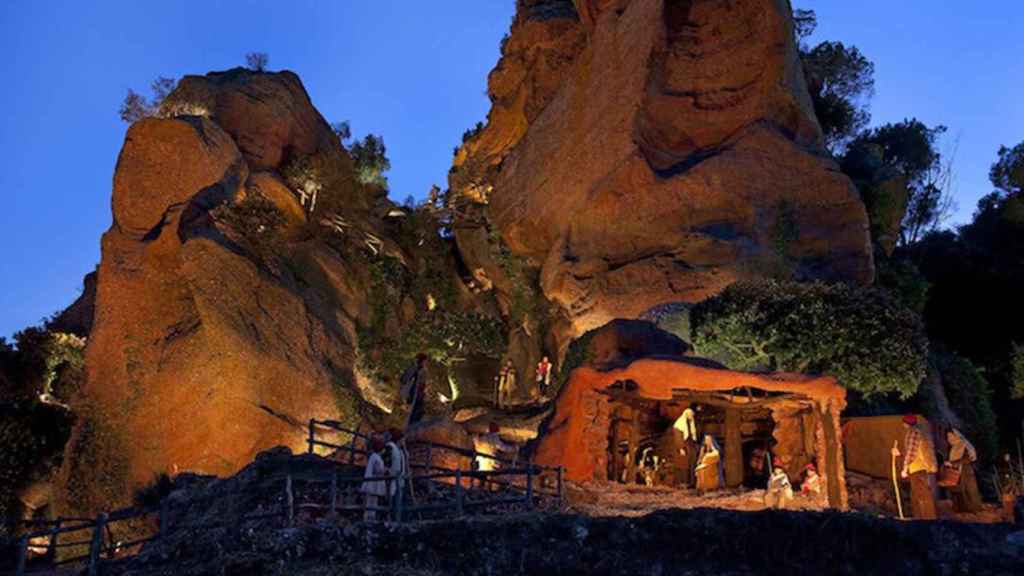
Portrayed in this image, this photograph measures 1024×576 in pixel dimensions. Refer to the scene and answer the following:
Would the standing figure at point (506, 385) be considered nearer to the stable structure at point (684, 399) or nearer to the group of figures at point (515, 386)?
the group of figures at point (515, 386)

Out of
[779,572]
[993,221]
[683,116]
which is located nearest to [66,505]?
[779,572]

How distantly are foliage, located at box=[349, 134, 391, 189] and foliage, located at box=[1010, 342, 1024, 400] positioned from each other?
93.5ft

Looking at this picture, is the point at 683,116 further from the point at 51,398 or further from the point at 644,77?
the point at 51,398

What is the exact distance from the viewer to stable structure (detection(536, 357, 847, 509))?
701 inches

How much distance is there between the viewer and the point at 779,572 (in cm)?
853

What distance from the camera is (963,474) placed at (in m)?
19.9

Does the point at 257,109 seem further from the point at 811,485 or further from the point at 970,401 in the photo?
the point at 970,401

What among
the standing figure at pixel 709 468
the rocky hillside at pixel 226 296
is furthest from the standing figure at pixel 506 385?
the standing figure at pixel 709 468

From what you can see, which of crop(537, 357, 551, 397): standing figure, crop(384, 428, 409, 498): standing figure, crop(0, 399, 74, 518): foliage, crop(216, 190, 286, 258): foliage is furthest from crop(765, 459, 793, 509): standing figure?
crop(0, 399, 74, 518): foliage

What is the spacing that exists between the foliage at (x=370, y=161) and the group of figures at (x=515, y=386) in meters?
11.7

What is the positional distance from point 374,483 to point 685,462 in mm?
11136

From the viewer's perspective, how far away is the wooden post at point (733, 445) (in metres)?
21.7

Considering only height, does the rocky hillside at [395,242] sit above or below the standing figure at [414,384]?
above

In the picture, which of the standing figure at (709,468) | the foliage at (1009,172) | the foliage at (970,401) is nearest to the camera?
the standing figure at (709,468)
